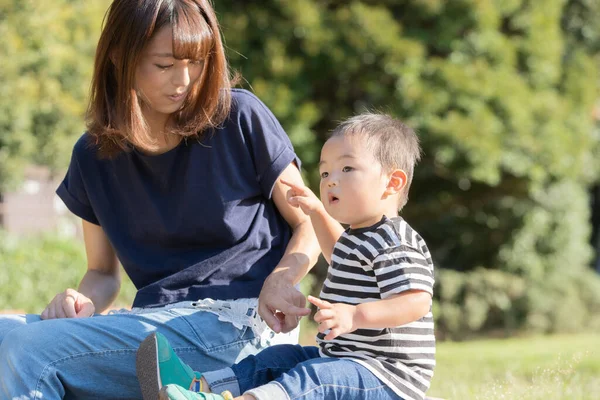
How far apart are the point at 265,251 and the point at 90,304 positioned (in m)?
0.56

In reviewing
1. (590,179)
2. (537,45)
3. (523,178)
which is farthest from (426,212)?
(590,179)

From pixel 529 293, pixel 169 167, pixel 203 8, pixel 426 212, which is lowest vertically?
pixel 529 293

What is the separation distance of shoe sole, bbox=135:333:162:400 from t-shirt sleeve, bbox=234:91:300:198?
76cm

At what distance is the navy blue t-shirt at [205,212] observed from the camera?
2547mm

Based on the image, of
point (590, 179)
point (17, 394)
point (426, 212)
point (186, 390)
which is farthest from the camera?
point (590, 179)

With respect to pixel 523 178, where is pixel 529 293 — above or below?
below

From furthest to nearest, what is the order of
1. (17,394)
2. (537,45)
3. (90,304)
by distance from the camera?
(537,45) < (90,304) < (17,394)

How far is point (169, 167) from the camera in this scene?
103 inches

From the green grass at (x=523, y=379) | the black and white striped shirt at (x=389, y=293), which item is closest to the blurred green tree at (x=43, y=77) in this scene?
the green grass at (x=523, y=379)

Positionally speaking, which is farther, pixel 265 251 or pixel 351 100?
pixel 351 100

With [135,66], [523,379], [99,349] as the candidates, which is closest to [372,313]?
Answer: [99,349]

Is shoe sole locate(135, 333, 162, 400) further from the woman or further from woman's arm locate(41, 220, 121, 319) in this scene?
woman's arm locate(41, 220, 121, 319)

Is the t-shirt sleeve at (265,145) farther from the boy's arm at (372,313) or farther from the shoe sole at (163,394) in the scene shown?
the shoe sole at (163,394)

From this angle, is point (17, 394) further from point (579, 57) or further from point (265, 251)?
point (579, 57)
